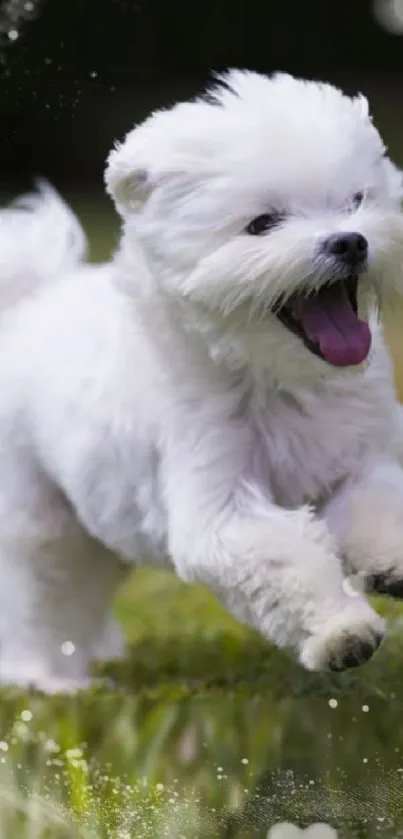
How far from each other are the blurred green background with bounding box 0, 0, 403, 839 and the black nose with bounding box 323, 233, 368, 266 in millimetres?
292

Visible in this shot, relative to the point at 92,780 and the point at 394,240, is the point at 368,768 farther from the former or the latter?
the point at 394,240

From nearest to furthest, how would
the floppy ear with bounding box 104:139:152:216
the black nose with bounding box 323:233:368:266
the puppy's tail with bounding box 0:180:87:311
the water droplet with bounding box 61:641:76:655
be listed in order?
the black nose with bounding box 323:233:368:266 → the floppy ear with bounding box 104:139:152:216 → the puppy's tail with bounding box 0:180:87:311 → the water droplet with bounding box 61:641:76:655

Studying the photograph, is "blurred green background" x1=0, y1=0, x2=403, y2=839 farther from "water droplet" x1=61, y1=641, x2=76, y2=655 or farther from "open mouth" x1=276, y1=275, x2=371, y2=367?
"open mouth" x1=276, y1=275, x2=371, y2=367

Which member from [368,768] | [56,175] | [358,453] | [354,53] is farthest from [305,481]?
[354,53]

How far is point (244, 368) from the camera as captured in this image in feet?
4.18

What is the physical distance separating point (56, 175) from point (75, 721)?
0.63 m

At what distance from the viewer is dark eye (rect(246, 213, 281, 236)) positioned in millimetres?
1142

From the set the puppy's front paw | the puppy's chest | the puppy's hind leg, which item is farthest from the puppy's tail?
the puppy's front paw

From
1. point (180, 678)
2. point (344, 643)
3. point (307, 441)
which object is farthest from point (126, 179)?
point (180, 678)

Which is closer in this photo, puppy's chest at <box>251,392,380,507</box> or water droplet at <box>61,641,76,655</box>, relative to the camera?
puppy's chest at <box>251,392,380,507</box>

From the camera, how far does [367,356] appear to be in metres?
1.16

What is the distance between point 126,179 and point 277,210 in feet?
0.53

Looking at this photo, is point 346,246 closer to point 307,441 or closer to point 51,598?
point 307,441

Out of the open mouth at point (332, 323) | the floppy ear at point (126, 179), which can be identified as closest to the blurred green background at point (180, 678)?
the floppy ear at point (126, 179)
